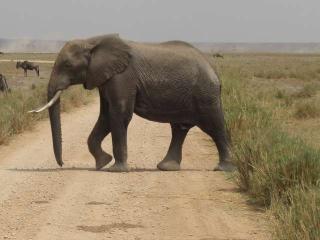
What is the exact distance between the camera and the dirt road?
6.55 metres

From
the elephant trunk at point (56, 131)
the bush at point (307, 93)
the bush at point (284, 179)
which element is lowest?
the bush at point (307, 93)

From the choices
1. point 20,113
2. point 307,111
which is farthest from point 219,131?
point 307,111

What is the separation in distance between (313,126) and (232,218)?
1075 centimetres

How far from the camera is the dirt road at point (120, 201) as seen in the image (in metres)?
6.55

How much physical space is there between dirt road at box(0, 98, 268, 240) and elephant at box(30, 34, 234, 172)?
514mm

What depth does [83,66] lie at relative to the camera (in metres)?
10.0

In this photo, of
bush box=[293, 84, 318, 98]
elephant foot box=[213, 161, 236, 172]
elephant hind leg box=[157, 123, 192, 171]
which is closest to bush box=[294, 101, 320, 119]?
bush box=[293, 84, 318, 98]

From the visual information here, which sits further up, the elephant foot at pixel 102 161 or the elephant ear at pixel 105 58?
the elephant ear at pixel 105 58

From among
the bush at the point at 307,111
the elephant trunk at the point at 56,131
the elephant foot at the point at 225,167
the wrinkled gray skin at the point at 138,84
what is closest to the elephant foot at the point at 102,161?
the wrinkled gray skin at the point at 138,84

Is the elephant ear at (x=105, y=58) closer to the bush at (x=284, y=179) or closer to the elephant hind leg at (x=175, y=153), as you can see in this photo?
the elephant hind leg at (x=175, y=153)

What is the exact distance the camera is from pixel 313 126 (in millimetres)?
17422

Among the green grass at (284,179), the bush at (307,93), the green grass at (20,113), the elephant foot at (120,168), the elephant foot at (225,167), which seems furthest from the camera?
the bush at (307,93)

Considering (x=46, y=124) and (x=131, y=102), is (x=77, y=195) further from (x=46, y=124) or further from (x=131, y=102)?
(x=46, y=124)

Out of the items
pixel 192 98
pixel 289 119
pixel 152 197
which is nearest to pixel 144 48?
pixel 192 98
